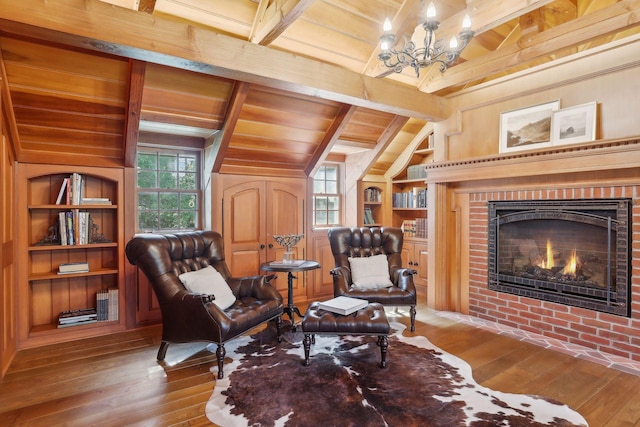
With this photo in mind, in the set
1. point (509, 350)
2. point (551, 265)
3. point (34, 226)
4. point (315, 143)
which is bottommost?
point (509, 350)

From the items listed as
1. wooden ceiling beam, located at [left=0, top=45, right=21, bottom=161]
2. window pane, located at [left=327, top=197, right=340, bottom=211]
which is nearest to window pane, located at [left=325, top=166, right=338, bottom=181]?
window pane, located at [left=327, top=197, right=340, bottom=211]

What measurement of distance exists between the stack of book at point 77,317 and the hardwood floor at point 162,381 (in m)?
0.20

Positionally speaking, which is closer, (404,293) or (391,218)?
(404,293)

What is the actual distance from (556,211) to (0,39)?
4.84 meters

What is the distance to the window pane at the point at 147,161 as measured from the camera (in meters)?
4.18

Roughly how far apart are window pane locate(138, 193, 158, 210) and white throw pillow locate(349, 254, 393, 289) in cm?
246

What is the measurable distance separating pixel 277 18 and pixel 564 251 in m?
3.44

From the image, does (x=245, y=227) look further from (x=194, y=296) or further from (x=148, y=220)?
(x=194, y=296)

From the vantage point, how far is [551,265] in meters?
3.59

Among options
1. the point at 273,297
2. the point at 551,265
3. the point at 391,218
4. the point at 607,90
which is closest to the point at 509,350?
the point at 551,265

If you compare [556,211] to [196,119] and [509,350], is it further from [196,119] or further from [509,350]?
[196,119]

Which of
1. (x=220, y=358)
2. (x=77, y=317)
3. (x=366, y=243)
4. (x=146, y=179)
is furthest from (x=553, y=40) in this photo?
(x=77, y=317)

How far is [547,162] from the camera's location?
10.8ft

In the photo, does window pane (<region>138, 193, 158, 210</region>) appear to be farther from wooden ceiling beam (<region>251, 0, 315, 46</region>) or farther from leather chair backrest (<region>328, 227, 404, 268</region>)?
wooden ceiling beam (<region>251, 0, 315, 46</region>)
